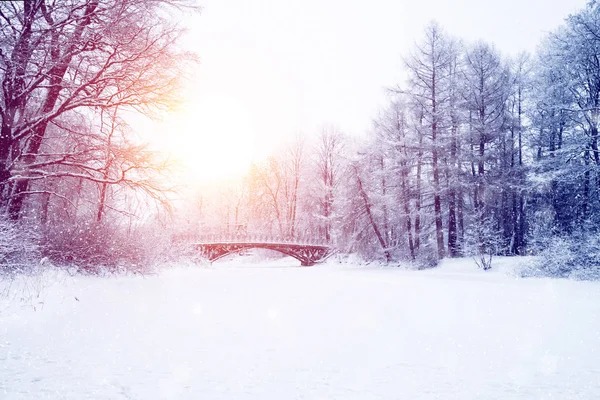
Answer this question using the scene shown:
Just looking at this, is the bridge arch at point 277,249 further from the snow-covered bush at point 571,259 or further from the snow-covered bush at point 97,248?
the snow-covered bush at point 571,259

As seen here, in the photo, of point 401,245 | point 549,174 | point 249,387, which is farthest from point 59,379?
point 401,245

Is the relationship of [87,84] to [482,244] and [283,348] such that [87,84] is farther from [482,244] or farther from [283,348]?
[482,244]

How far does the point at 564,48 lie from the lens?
54.9 feet

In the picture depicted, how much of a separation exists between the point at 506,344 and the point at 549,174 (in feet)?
46.7

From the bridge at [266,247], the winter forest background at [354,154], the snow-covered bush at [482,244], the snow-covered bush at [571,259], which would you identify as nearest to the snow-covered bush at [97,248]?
the winter forest background at [354,154]

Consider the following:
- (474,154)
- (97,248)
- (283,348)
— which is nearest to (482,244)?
(474,154)

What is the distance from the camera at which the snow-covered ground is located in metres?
2.85

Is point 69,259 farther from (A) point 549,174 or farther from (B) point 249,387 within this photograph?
(A) point 549,174

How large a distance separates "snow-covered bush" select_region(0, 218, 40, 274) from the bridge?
66.5 ft

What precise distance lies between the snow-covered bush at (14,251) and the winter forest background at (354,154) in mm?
46

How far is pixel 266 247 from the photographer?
30.7 m

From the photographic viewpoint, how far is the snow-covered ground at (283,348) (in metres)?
2.85

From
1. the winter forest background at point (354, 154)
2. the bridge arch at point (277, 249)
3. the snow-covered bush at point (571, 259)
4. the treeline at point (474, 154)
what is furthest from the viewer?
the bridge arch at point (277, 249)

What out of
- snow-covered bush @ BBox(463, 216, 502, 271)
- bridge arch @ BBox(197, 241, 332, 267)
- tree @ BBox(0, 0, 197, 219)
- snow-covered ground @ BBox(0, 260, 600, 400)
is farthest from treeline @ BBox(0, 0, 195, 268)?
bridge arch @ BBox(197, 241, 332, 267)
